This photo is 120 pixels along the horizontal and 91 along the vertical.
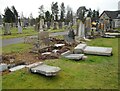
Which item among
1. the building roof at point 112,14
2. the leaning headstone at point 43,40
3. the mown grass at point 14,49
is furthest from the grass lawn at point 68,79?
the building roof at point 112,14

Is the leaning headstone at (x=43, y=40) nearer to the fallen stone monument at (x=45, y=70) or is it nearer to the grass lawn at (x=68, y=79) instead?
the grass lawn at (x=68, y=79)

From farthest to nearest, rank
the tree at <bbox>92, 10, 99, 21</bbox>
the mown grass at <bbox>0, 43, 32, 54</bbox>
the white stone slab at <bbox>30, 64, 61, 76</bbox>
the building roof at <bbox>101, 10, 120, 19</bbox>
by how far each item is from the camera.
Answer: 1. the tree at <bbox>92, 10, 99, 21</bbox>
2. the building roof at <bbox>101, 10, 120, 19</bbox>
3. the mown grass at <bbox>0, 43, 32, 54</bbox>
4. the white stone slab at <bbox>30, 64, 61, 76</bbox>

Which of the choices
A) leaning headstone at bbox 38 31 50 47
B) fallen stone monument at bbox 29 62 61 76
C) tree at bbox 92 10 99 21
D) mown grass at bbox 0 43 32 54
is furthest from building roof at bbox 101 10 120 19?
fallen stone monument at bbox 29 62 61 76

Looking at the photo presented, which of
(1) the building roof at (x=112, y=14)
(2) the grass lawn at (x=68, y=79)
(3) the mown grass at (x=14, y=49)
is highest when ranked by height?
(1) the building roof at (x=112, y=14)

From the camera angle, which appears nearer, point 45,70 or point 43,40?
point 45,70

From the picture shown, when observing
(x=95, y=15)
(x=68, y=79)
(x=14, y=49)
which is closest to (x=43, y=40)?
(x=14, y=49)

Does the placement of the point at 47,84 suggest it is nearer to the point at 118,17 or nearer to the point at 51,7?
the point at 118,17

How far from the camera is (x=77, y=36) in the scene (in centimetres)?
1964

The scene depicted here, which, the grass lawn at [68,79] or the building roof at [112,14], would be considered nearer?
the grass lawn at [68,79]

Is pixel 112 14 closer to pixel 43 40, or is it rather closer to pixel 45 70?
pixel 43 40

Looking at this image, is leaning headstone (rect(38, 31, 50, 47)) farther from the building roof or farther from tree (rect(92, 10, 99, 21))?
tree (rect(92, 10, 99, 21))

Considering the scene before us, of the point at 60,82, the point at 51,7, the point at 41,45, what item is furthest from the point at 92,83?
the point at 51,7

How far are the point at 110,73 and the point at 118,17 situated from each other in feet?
207

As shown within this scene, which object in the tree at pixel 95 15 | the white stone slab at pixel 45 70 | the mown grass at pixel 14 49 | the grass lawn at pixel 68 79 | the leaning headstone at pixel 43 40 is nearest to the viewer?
the grass lawn at pixel 68 79
